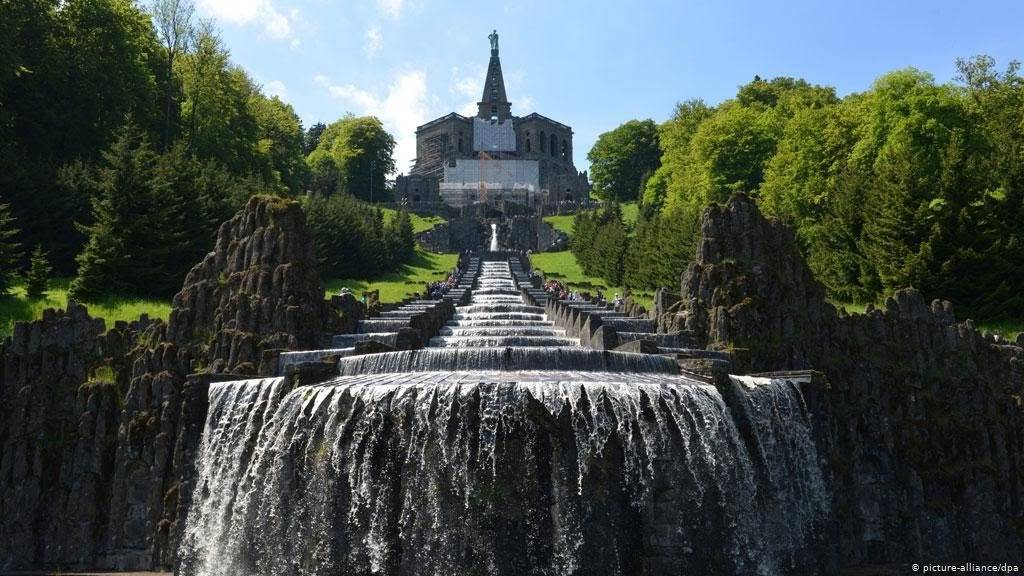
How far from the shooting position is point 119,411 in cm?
3105

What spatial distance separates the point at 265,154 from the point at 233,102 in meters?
7.50

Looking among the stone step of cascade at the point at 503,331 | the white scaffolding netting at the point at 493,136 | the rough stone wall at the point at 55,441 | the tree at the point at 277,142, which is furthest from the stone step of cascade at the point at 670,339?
the white scaffolding netting at the point at 493,136

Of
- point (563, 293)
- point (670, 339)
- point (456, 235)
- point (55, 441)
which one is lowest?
point (55, 441)

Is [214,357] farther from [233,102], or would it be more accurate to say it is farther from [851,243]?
[233,102]

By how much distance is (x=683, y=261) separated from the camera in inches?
2381

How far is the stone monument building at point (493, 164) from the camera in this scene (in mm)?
170000

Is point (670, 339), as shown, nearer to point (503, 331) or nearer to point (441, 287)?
point (503, 331)

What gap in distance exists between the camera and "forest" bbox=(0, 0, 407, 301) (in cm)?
4431

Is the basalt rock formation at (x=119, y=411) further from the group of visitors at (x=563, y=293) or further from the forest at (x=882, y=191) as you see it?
the forest at (x=882, y=191)

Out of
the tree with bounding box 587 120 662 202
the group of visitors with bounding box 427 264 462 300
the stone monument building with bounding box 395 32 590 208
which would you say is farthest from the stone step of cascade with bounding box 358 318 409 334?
the tree with bounding box 587 120 662 202

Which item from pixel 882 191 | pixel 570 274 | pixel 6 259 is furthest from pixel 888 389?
pixel 570 274

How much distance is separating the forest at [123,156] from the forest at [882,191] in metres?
27.5

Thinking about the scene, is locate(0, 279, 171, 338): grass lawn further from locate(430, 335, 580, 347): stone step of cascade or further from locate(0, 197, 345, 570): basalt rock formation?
locate(430, 335, 580, 347): stone step of cascade

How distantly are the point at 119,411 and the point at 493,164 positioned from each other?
493 feet
